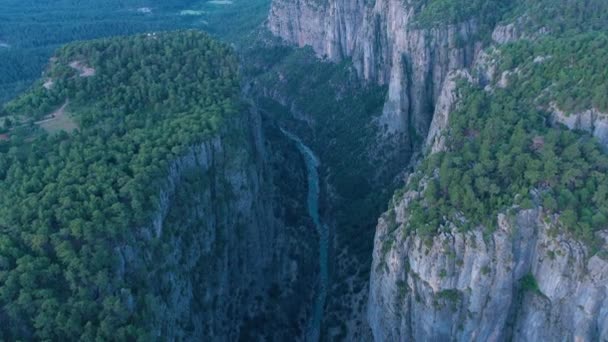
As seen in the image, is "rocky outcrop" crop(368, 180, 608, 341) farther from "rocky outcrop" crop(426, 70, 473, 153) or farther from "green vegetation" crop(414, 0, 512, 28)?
"green vegetation" crop(414, 0, 512, 28)

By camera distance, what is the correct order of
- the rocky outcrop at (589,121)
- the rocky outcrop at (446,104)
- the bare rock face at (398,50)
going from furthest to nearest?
the bare rock face at (398,50) < the rocky outcrop at (446,104) < the rocky outcrop at (589,121)

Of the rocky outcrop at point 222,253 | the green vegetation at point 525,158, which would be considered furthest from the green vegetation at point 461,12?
the rocky outcrop at point 222,253

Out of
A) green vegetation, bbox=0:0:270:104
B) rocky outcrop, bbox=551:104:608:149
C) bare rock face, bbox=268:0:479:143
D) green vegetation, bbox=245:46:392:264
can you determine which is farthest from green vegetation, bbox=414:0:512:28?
green vegetation, bbox=0:0:270:104

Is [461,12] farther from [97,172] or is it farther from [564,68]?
[97,172]

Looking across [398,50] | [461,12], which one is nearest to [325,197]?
[398,50]

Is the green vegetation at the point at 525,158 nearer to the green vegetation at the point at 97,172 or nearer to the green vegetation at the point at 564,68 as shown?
the green vegetation at the point at 564,68
